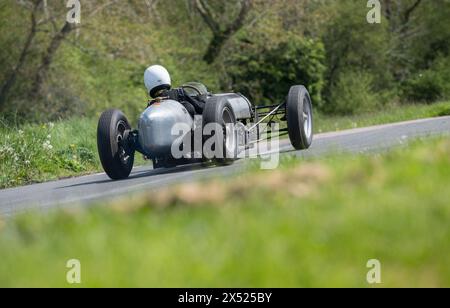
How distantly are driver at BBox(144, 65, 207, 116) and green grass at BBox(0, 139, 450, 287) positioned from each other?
8744 millimetres

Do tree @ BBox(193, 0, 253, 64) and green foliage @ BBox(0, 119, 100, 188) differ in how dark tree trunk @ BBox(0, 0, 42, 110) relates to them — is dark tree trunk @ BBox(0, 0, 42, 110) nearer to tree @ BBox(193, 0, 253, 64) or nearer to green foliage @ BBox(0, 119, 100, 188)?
green foliage @ BBox(0, 119, 100, 188)

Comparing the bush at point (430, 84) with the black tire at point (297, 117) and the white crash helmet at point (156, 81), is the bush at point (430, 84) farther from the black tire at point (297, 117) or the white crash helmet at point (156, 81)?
the white crash helmet at point (156, 81)

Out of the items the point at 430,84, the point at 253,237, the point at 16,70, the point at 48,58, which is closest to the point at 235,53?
the point at 430,84

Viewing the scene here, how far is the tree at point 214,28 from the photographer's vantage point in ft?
143

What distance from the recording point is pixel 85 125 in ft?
84.6

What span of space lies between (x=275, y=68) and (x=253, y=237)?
4106cm

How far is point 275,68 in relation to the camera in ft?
Answer: 153

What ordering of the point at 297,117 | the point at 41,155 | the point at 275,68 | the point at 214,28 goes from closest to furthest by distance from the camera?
1. the point at 297,117
2. the point at 41,155
3. the point at 214,28
4. the point at 275,68

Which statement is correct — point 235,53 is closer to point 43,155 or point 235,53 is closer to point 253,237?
point 43,155

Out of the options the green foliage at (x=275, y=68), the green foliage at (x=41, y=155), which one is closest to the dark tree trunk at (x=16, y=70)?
the green foliage at (x=41, y=155)

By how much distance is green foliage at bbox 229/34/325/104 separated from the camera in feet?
152
